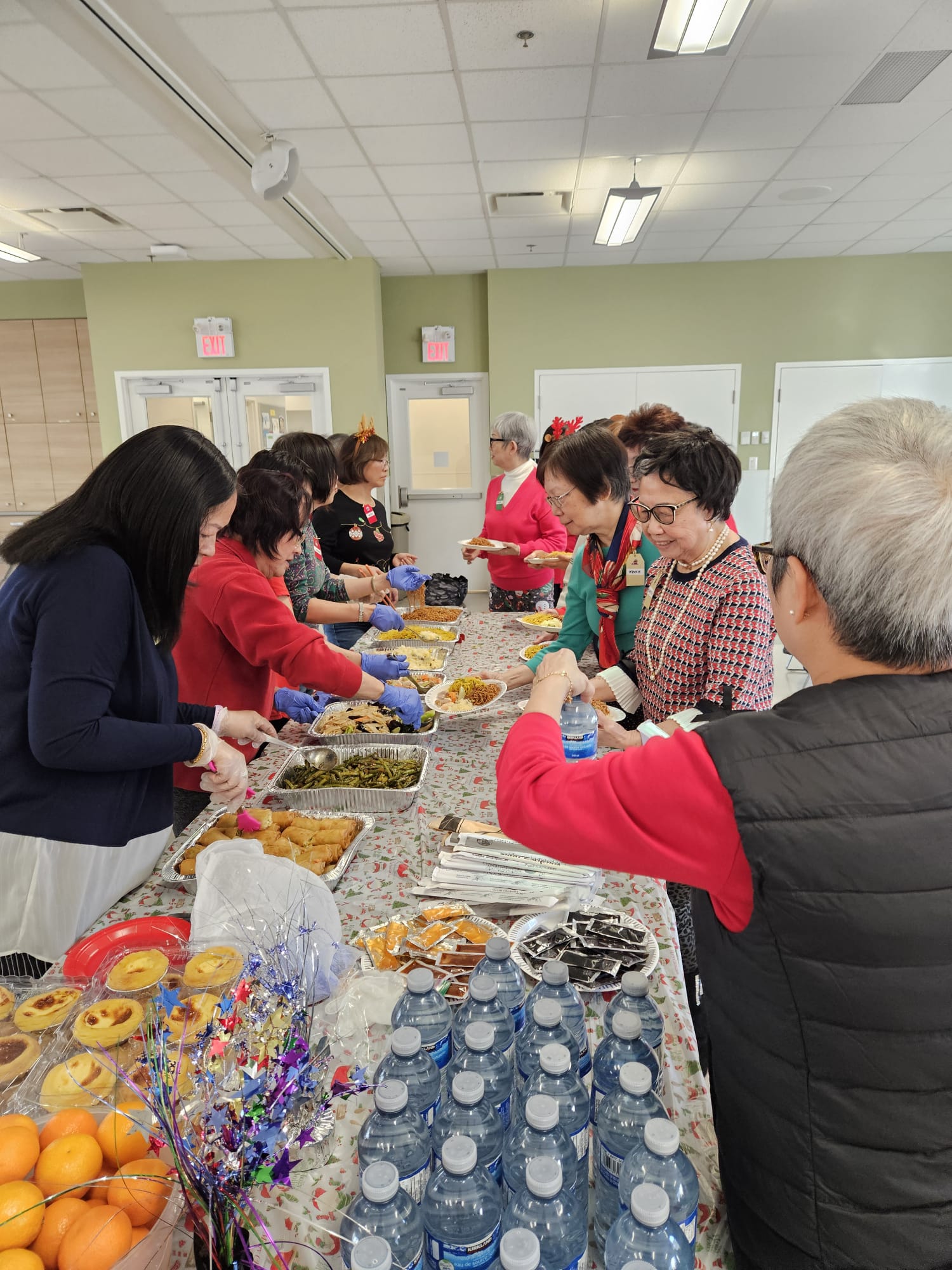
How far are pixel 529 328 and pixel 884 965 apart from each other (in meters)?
7.29

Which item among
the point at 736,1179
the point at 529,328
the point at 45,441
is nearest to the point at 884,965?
the point at 736,1179

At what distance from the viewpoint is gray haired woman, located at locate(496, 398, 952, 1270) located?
682mm

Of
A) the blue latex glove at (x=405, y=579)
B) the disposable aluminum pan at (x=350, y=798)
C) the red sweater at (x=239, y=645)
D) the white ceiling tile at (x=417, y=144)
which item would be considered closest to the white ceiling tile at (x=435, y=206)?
the white ceiling tile at (x=417, y=144)

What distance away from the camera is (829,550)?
75cm

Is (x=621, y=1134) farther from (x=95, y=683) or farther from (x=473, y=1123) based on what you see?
(x=95, y=683)

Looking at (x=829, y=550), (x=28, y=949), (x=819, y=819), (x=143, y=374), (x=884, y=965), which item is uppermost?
(x=143, y=374)

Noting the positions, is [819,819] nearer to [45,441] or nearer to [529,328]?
[529,328]

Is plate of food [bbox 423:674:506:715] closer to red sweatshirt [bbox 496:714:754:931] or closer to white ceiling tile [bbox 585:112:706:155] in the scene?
red sweatshirt [bbox 496:714:754:931]

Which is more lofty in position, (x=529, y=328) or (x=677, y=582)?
(x=529, y=328)

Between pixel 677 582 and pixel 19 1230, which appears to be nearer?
pixel 19 1230

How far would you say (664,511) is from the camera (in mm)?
1879

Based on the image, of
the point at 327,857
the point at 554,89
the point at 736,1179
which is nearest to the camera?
the point at 736,1179

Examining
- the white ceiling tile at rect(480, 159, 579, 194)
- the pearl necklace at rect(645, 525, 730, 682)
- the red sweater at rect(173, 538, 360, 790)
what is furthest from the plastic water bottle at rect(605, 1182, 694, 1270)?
the white ceiling tile at rect(480, 159, 579, 194)

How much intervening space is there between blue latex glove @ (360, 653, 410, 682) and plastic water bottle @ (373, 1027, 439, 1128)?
1.80m
